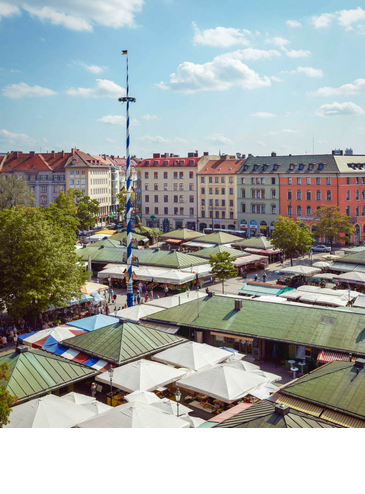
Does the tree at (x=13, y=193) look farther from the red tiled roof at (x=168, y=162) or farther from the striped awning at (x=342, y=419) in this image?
the striped awning at (x=342, y=419)

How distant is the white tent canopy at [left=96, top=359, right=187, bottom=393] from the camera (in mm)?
13094

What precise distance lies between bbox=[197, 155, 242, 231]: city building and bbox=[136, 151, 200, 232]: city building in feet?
3.10

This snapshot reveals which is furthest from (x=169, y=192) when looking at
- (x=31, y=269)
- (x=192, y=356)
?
(x=192, y=356)

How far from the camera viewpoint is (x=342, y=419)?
959 centimetres

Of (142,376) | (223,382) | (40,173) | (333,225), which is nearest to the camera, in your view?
(223,382)

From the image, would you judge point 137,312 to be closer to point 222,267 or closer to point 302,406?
point 222,267

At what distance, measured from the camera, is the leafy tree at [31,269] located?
18891 mm

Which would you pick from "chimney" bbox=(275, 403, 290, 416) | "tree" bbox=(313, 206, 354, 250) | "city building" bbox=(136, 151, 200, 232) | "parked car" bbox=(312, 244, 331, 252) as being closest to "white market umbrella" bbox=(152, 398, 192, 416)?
"chimney" bbox=(275, 403, 290, 416)

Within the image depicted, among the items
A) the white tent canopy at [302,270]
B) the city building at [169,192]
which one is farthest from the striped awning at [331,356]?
the city building at [169,192]

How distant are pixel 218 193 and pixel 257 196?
5222 mm

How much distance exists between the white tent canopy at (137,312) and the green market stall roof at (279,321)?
0.87 m

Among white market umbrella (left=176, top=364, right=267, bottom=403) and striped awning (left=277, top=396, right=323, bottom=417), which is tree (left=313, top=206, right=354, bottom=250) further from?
striped awning (left=277, top=396, right=323, bottom=417)

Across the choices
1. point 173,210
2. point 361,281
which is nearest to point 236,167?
point 173,210

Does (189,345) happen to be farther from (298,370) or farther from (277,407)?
(277,407)
